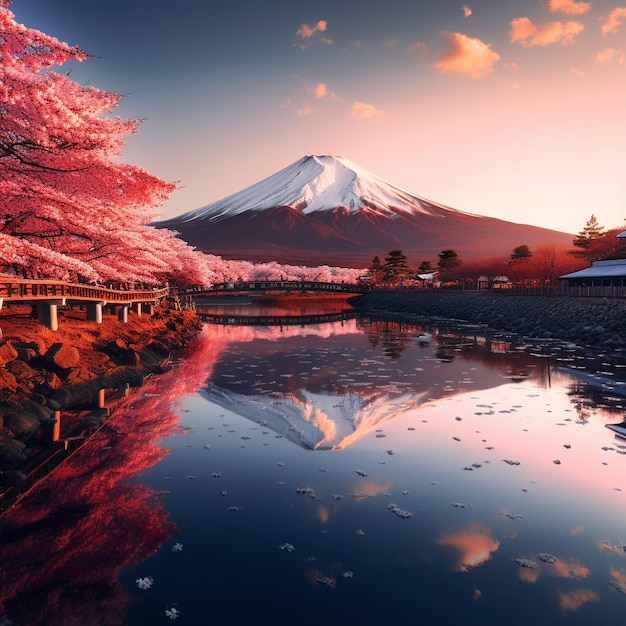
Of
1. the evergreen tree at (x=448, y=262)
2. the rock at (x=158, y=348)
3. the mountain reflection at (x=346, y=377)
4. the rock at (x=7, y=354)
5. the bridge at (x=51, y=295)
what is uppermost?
the evergreen tree at (x=448, y=262)

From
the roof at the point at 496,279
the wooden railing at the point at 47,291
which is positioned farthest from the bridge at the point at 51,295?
the roof at the point at 496,279

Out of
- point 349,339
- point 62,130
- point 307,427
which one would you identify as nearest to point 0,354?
point 62,130

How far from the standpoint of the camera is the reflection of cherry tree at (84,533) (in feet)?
19.8

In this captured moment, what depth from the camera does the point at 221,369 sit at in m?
23.8

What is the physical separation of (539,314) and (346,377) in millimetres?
28209

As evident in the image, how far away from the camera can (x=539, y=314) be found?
42875 millimetres

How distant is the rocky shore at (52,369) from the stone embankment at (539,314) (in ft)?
89.9

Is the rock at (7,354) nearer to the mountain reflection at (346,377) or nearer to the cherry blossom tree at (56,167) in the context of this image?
the cherry blossom tree at (56,167)

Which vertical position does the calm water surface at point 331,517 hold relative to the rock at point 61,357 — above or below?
below

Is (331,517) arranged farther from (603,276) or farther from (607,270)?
(607,270)

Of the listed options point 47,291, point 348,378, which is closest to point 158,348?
point 47,291

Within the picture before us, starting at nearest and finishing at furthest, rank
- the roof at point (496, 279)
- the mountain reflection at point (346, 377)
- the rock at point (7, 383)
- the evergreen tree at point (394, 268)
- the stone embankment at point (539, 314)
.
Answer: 1. the rock at point (7, 383)
2. the mountain reflection at point (346, 377)
3. the stone embankment at point (539, 314)
4. the roof at point (496, 279)
5. the evergreen tree at point (394, 268)

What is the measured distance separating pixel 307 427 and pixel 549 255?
3053 inches

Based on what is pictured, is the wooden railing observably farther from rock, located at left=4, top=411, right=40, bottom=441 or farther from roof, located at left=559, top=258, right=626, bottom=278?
roof, located at left=559, top=258, right=626, bottom=278
